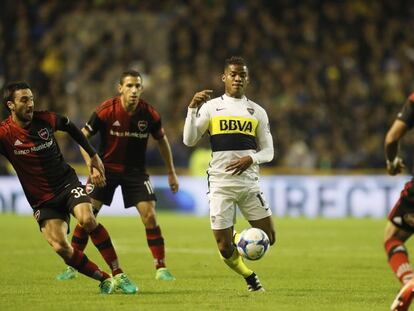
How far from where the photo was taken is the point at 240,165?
9.52 meters

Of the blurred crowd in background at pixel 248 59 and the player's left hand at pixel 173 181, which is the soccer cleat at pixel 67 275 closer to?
the player's left hand at pixel 173 181

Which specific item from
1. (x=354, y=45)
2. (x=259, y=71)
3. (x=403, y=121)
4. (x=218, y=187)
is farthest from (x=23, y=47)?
(x=403, y=121)

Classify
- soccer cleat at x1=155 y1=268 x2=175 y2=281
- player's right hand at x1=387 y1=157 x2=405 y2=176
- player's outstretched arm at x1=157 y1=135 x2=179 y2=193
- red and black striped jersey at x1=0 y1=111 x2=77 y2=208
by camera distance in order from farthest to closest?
player's outstretched arm at x1=157 y1=135 x2=179 y2=193, soccer cleat at x1=155 y1=268 x2=175 y2=281, red and black striped jersey at x1=0 y1=111 x2=77 y2=208, player's right hand at x1=387 y1=157 x2=405 y2=176

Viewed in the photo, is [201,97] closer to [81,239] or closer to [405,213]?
[405,213]

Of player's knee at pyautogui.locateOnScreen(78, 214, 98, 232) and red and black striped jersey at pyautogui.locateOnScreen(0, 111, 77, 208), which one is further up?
red and black striped jersey at pyautogui.locateOnScreen(0, 111, 77, 208)

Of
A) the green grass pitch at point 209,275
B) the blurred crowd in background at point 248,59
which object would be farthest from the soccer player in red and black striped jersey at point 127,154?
the blurred crowd in background at point 248,59

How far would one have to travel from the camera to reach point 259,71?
26531 millimetres

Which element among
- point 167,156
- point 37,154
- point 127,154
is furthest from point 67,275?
point 37,154

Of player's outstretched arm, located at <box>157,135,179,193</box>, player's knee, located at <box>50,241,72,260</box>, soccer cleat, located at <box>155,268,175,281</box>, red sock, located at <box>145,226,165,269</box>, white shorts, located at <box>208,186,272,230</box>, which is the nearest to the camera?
player's knee, located at <box>50,241,72,260</box>

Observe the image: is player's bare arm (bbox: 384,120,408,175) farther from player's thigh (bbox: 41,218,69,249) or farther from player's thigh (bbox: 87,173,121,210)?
player's thigh (bbox: 87,173,121,210)

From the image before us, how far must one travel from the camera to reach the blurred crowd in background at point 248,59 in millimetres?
25156

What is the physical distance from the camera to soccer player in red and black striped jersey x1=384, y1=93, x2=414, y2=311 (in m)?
7.41

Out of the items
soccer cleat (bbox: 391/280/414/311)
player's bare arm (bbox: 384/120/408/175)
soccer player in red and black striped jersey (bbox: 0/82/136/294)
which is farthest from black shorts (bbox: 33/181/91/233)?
soccer cleat (bbox: 391/280/414/311)

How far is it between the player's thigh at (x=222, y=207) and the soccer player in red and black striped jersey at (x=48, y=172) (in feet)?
3.31
